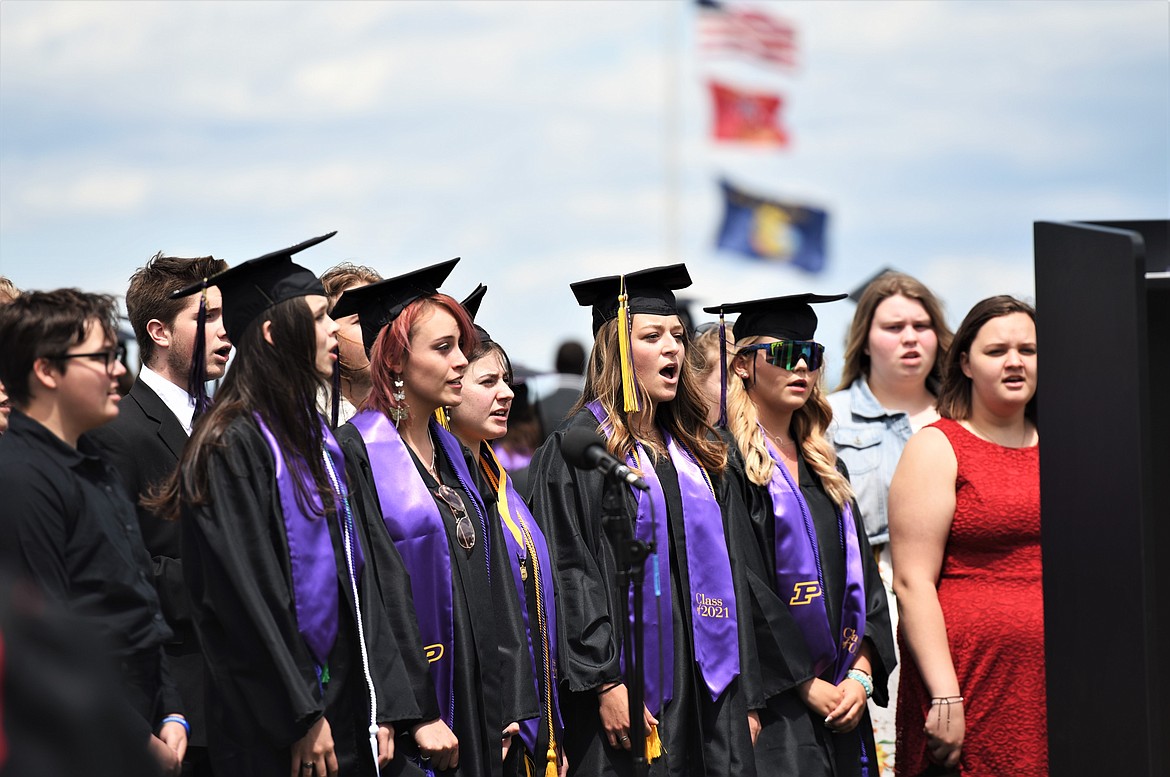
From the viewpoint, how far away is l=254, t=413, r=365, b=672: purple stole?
11.0 feet

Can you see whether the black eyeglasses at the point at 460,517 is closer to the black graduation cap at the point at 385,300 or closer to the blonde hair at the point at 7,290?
the black graduation cap at the point at 385,300

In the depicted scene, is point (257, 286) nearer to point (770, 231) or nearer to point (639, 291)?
point (639, 291)

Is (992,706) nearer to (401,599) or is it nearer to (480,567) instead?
(480,567)

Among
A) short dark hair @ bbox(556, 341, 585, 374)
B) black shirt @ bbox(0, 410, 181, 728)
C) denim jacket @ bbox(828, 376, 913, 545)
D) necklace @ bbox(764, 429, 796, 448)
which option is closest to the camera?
black shirt @ bbox(0, 410, 181, 728)

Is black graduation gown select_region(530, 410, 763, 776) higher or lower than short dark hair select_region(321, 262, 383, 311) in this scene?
lower

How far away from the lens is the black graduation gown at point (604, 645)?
13.9 feet

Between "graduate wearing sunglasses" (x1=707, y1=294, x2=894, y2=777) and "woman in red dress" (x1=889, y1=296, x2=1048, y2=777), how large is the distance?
0.52 ft

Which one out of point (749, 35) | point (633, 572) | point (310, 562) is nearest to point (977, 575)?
point (633, 572)

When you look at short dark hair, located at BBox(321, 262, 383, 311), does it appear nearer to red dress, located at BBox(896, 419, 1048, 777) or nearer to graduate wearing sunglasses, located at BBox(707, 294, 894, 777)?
graduate wearing sunglasses, located at BBox(707, 294, 894, 777)

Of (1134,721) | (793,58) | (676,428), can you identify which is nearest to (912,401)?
(676,428)

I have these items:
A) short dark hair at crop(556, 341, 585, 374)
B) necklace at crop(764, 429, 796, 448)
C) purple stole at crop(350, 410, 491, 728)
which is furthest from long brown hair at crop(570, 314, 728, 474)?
short dark hair at crop(556, 341, 585, 374)

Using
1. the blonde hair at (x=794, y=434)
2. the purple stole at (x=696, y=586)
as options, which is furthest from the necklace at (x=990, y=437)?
the purple stole at (x=696, y=586)

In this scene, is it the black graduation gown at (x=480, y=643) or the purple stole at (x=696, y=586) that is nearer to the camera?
the black graduation gown at (x=480, y=643)

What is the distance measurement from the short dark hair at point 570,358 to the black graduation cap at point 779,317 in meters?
4.86
